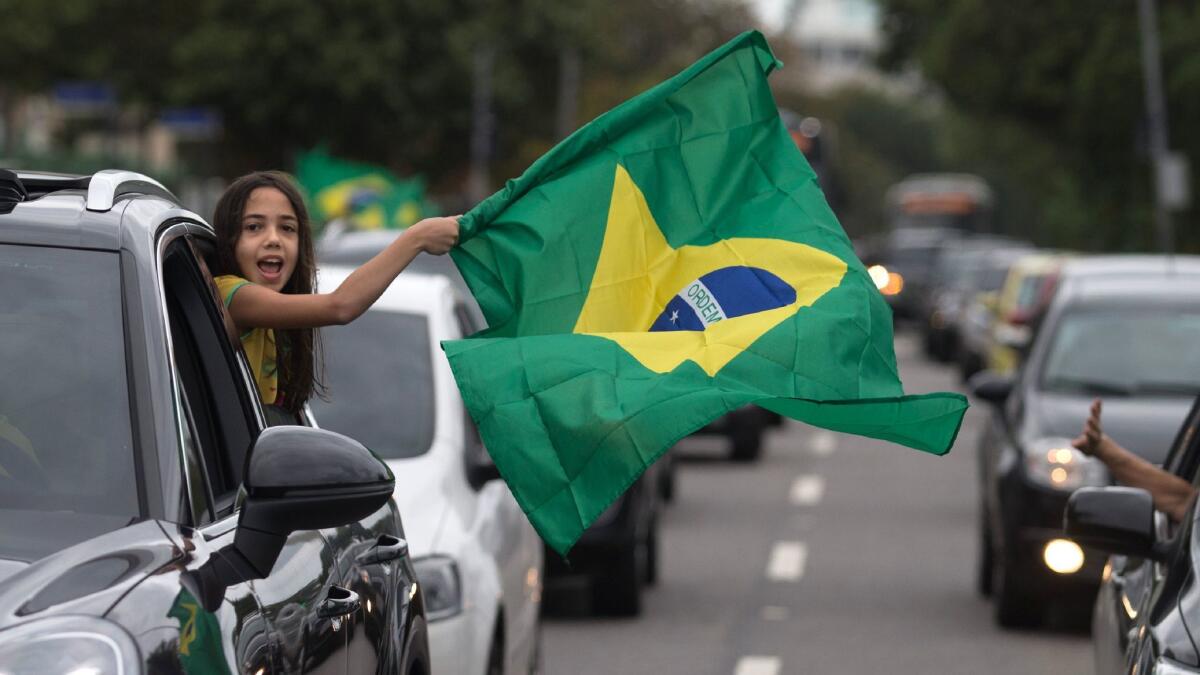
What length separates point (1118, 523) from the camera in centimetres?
573

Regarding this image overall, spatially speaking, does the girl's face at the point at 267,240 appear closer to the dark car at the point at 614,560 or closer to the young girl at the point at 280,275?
the young girl at the point at 280,275

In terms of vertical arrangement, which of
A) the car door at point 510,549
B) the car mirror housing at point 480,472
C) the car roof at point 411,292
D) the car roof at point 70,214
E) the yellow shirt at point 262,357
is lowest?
the car door at point 510,549

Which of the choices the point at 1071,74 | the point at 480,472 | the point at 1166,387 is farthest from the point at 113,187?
the point at 1071,74

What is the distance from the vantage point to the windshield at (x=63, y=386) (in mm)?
3934

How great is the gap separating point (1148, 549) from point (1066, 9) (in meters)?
45.9

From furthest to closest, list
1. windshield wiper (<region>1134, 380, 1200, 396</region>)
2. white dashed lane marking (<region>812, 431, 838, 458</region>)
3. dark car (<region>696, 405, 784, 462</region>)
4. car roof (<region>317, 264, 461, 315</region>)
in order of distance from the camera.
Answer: white dashed lane marking (<region>812, 431, 838, 458</region>), dark car (<region>696, 405, 784, 462</region>), windshield wiper (<region>1134, 380, 1200, 396</region>), car roof (<region>317, 264, 461, 315</region>)

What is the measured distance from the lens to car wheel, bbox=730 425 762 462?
21891 mm

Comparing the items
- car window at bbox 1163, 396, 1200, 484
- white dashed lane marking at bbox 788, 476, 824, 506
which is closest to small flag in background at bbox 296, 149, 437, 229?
white dashed lane marking at bbox 788, 476, 824, 506

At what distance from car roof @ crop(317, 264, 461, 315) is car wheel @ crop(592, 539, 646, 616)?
2819 millimetres

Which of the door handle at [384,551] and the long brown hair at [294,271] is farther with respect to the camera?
the long brown hair at [294,271]

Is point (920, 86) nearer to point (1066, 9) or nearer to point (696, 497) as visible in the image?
point (1066, 9)

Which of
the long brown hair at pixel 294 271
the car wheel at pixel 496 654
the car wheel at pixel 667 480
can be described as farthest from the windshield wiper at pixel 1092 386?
the long brown hair at pixel 294 271

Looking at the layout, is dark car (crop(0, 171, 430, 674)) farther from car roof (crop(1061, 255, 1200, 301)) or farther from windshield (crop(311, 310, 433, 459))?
car roof (crop(1061, 255, 1200, 301))

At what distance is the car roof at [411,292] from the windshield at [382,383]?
4 cm
